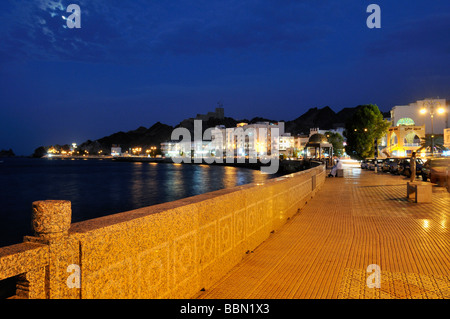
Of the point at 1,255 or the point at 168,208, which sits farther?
the point at 168,208

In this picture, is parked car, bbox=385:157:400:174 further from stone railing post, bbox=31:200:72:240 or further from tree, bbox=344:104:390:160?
stone railing post, bbox=31:200:72:240

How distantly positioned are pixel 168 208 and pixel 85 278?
1.42m

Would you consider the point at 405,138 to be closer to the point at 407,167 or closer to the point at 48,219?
the point at 407,167

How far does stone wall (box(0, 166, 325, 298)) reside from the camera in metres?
2.54

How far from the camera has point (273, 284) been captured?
16.3ft

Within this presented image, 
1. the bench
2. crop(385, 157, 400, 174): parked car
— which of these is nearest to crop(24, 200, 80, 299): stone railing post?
the bench

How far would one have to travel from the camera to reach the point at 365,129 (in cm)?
5872

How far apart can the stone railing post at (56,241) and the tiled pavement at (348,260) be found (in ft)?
7.46

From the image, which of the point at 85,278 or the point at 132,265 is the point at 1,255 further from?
the point at 132,265

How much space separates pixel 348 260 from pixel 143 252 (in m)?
4.13

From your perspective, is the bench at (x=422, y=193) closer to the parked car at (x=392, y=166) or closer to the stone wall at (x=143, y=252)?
the stone wall at (x=143, y=252)

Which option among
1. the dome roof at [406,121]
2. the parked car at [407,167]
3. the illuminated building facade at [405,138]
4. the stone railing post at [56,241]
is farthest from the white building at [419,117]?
the stone railing post at [56,241]

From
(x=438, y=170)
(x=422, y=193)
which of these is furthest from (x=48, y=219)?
(x=438, y=170)

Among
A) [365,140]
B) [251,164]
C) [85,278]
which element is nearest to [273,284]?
[85,278]
